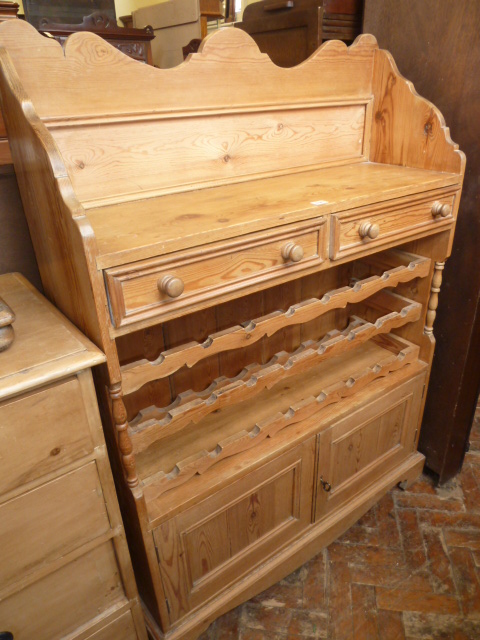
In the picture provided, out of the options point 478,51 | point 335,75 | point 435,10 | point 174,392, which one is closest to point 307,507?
point 174,392

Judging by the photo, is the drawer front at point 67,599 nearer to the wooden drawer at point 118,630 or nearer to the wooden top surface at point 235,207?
the wooden drawer at point 118,630

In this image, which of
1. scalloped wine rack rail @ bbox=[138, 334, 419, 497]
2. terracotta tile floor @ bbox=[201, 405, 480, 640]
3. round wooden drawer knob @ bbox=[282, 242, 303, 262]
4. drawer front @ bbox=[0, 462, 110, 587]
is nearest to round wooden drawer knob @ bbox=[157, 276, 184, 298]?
round wooden drawer knob @ bbox=[282, 242, 303, 262]

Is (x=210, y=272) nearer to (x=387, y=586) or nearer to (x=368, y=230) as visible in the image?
(x=368, y=230)

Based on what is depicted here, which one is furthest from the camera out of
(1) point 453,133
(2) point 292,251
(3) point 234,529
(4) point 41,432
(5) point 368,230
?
(1) point 453,133

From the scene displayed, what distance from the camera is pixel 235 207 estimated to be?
4.02 ft

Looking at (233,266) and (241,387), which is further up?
(233,266)

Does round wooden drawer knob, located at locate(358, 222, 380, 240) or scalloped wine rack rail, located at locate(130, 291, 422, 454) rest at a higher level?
round wooden drawer knob, located at locate(358, 222, 380, 240)

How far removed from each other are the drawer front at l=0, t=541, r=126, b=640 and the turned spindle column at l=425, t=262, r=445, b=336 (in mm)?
1381

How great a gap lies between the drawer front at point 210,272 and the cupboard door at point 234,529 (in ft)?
2.14

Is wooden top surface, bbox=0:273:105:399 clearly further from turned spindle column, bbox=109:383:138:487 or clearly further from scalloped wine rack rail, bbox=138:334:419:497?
scalloped wine rack rail, bbox=138:334:419:497

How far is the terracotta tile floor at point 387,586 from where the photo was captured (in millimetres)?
1581

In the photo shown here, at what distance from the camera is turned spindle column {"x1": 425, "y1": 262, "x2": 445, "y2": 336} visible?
5.66 ft

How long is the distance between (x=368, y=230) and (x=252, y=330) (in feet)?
1.49

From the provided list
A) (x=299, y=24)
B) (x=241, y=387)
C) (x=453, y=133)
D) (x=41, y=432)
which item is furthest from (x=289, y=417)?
→ (x=299, y=24)
